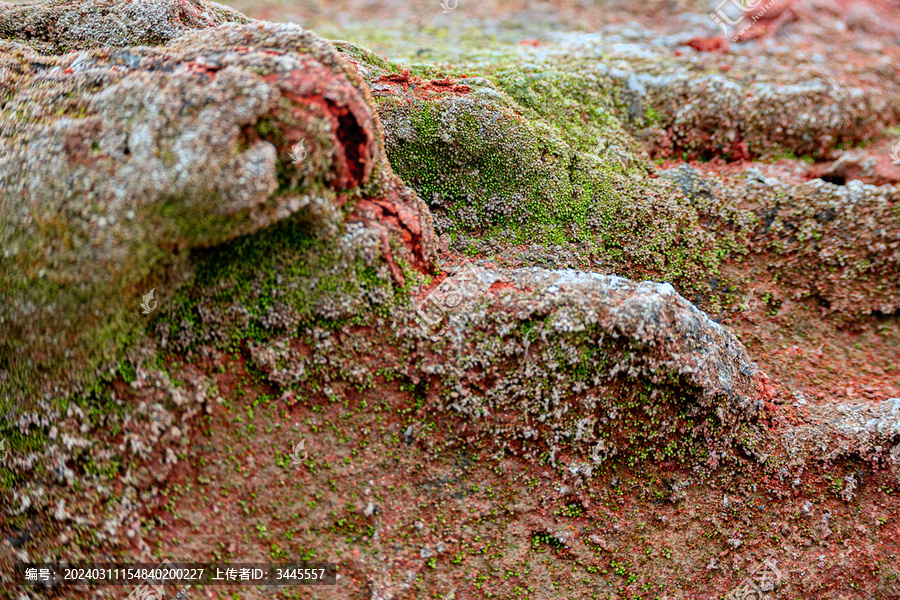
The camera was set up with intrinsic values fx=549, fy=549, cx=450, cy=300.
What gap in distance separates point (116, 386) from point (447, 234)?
438cm

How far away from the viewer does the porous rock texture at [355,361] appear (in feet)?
17.1

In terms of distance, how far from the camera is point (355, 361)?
607 cm

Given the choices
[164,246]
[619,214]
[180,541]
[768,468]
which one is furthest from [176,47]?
[768,468]

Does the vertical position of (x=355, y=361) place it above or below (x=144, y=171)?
below

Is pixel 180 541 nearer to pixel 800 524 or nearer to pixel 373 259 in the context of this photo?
pixel 373 259

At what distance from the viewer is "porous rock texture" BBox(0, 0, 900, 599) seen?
5.21m

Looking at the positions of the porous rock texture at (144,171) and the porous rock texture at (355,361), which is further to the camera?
the porous rock texture at (355,361)

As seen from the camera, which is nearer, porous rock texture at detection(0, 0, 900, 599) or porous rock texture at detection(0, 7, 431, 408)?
porous rock texture at detection(0, 7, 431, 408)

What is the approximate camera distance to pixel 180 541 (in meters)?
5.60

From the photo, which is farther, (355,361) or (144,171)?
(355,361)

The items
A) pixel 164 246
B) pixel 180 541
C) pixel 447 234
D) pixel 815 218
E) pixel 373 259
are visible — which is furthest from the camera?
pixel 815 218

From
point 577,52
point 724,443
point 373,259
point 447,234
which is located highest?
point 577,52

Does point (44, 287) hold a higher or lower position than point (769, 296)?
higher

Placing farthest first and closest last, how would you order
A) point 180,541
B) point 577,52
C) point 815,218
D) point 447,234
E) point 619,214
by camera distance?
point 577,52
point 815,218
point 619,214
point 447,234
point 180,541
